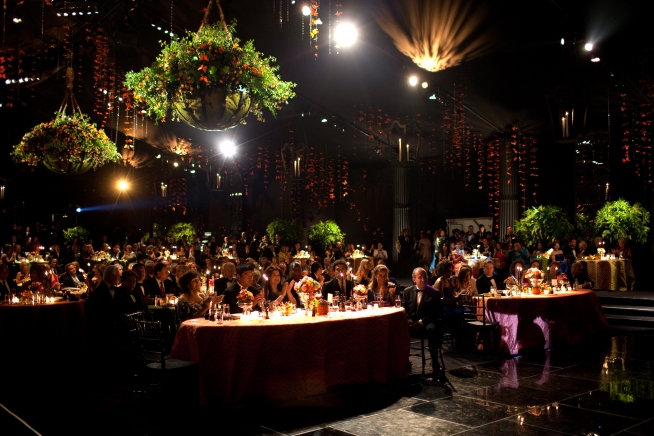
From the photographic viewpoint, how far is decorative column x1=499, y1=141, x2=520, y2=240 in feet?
48.1

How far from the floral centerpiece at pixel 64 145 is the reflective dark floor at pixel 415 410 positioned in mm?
2773

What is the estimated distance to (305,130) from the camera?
607 inches

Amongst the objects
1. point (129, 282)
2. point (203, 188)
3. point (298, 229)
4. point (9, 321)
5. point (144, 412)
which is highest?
point (203, 188)

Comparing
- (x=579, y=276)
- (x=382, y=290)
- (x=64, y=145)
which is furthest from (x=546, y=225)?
(x=64, y=145)

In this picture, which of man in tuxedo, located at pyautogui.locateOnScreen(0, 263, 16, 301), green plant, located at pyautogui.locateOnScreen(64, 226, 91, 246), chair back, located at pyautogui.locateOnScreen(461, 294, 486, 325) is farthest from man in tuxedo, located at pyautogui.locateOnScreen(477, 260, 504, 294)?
green plant, located at pyautogui.locateOnScreen(64, 226, 91, 246)

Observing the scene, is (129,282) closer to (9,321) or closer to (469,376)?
(9,321)

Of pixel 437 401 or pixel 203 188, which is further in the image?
pixel 203 188

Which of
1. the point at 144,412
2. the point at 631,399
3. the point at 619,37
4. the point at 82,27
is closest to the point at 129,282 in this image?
the point at 144,412

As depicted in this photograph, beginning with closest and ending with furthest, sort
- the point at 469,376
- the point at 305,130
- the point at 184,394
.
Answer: the point at 184,394 → the point at 469,376 → the point at 305,130

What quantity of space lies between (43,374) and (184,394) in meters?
2.55

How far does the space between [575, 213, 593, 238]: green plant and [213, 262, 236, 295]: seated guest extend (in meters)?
10.2

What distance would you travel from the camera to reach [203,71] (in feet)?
13.5

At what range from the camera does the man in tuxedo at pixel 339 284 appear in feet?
22.0

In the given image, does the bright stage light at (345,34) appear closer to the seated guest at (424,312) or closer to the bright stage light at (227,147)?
the seated guest at (424,312)
